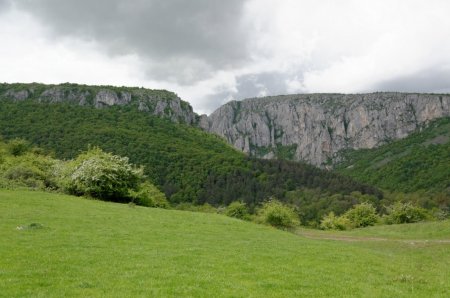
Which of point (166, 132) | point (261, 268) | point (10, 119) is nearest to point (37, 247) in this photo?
point (261, 268)

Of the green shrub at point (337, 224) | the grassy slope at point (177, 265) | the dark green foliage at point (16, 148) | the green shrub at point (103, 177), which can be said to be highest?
the dark green foliage at point (16, 148)

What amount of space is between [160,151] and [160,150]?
1442mm

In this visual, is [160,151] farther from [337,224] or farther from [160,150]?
[337,224]

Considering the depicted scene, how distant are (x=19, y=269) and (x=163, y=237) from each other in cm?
1017

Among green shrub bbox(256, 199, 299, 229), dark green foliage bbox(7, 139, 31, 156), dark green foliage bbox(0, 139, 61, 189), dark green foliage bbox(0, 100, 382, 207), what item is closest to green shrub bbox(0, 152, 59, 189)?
dark green foliage bbox(0, 139, 61, 189)

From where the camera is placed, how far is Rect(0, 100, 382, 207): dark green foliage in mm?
145000

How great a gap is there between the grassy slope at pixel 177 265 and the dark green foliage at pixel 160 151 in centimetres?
11547

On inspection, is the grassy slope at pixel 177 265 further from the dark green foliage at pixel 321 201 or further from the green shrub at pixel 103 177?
the dark green foliage at pixel 321 201

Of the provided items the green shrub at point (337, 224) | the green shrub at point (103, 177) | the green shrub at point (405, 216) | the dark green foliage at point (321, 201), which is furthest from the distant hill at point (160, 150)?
the green shrub at point (103, 177)

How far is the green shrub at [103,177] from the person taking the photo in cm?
4344

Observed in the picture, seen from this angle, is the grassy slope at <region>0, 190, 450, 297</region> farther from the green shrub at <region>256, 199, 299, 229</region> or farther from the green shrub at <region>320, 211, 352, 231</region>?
the green shrub at <region>320, 211, 352, 231</region>

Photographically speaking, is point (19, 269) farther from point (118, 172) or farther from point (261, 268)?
point (118, 172)

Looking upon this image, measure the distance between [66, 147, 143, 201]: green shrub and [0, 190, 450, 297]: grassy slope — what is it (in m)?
15.5

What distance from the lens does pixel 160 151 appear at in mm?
164125
